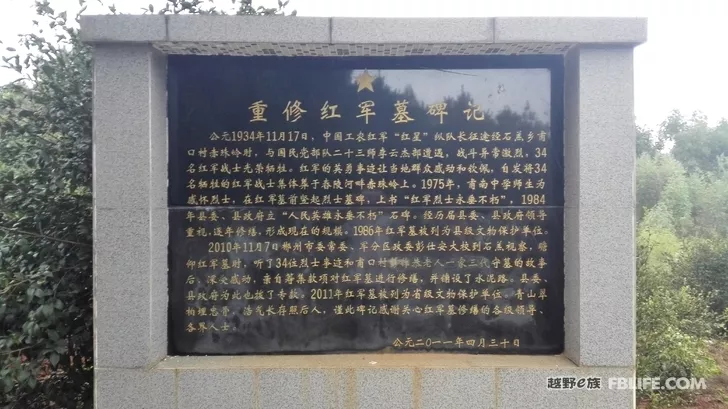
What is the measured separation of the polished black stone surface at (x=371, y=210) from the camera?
120 inches

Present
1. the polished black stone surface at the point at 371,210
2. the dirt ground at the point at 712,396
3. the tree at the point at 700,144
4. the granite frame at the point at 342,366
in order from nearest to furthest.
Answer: the granite frame at the point at 342,366 < the polished black stone surface at the point at 371,210 < the dirt ground at the point at 712,396 < the tree at the point at 700,144

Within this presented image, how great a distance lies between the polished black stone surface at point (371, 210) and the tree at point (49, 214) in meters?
0.81

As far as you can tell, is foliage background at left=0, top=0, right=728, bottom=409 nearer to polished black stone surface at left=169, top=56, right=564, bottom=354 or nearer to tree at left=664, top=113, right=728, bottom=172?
polished black stone surface at left=169, top=56, right=564, bottom=354

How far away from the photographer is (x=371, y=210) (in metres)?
3.05

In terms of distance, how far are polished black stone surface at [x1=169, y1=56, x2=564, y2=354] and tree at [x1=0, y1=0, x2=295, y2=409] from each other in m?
0.81

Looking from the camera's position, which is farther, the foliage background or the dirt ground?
the dirt ground

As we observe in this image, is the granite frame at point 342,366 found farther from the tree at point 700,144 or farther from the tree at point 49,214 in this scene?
the tree at point 700,144

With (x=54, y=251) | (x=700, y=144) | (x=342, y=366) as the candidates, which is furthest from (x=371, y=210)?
(x=700, y=144)

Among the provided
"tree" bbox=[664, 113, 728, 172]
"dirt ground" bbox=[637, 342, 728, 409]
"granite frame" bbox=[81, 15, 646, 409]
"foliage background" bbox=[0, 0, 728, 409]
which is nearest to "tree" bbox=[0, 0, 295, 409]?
"foliage background" bbox=[0, 0, 728, 409]

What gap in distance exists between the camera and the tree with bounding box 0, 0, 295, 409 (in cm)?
306

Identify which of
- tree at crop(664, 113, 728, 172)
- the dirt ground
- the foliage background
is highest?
tree at crop(664, 113, 728, 172)

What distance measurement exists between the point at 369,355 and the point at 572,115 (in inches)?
82.2

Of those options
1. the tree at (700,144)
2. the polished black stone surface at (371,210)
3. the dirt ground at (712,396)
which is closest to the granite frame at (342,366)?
the polished black stone surface at (371,210)

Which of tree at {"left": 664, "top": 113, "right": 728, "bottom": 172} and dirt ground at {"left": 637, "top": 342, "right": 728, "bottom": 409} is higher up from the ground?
tree at {"left": 664, "top": 113, "right": 728, "bottom": 172}
